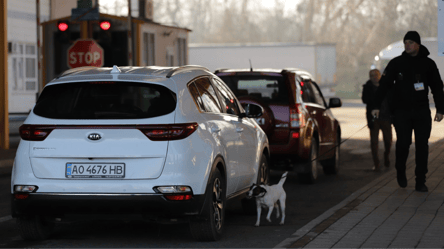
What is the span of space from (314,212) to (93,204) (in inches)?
138

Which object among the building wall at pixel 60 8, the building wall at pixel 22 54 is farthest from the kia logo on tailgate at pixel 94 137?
the building wall at pixel 60 8

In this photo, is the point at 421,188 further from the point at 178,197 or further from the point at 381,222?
the point at 178,197

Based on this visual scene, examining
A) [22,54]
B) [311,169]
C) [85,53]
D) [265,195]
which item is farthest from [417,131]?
[22,54]

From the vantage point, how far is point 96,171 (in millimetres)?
6590

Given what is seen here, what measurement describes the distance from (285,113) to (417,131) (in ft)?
6.92

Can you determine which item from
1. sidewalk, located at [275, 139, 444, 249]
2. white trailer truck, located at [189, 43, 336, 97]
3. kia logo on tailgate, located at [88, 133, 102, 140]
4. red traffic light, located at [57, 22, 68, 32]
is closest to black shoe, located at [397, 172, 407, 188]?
sidewalk, located at [275, 139, 444, 249]

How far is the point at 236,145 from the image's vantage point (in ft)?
26.0

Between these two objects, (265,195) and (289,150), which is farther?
(289,150)

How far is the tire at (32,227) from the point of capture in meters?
7.11

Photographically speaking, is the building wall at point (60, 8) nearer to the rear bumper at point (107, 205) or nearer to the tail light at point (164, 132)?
the rear bumper at point (107, 205)

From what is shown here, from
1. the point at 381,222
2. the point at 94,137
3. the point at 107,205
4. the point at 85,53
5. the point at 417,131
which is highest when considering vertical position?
the point at 85,53

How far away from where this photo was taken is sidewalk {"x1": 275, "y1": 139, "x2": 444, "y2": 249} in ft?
22.8

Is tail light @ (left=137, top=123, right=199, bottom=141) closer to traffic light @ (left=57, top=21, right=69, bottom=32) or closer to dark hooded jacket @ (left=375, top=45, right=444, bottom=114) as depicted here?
Answer: dark hooded jacket @ (left=375, top=45, right=444, bottom=114)

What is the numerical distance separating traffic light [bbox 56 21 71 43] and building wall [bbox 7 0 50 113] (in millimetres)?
12282
